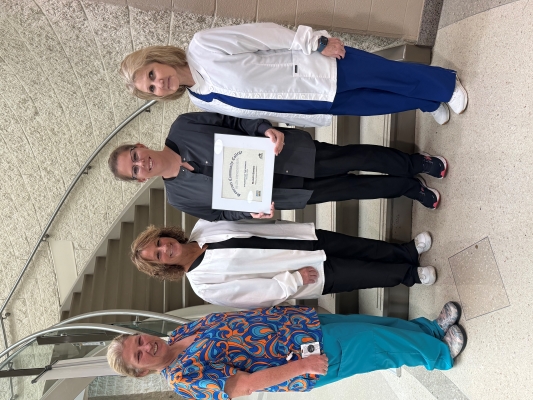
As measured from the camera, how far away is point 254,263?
84.9 inches

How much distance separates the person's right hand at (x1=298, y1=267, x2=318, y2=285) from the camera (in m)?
2.20

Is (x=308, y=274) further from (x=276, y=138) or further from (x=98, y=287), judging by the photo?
(x=98, y=287)

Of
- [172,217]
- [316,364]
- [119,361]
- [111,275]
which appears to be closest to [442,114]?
[316,364]

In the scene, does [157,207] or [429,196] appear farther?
[157,207]

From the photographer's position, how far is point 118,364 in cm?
198

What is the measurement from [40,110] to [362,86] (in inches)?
123

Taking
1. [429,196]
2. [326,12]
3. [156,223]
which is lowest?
[156,223]

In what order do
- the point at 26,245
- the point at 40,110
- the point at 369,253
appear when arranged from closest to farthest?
the point at 369,253, the point at 40,110, the point at 26,245

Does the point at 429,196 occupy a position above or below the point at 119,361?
above

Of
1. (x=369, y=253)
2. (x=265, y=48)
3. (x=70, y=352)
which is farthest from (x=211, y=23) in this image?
(x=70, y=352)

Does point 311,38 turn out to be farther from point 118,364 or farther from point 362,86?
point 118,364

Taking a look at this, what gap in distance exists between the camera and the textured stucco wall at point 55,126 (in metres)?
2.78

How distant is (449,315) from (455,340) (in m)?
0.13

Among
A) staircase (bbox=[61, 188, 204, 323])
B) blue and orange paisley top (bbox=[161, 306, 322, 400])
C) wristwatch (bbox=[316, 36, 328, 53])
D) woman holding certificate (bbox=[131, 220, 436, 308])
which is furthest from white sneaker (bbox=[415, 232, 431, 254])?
staircase (bbox=[61, 188, 204, 323])
